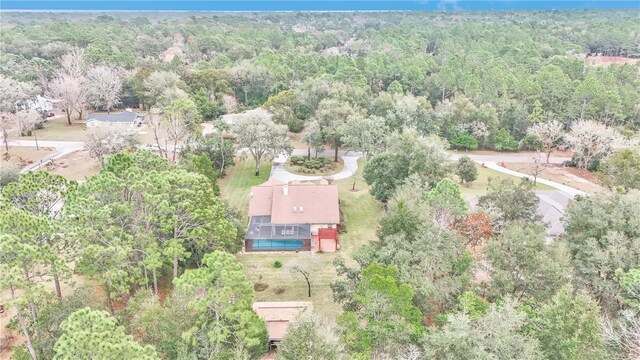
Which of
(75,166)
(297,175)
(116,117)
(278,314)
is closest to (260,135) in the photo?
(297,175)

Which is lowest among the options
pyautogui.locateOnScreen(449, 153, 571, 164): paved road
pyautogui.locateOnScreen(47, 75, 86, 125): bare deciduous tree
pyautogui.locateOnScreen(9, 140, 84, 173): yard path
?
pyautogui.locateOnScreen(449, 153, 571, 164): paved road

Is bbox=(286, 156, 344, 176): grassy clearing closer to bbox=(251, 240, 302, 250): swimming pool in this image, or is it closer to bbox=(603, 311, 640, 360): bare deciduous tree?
bbox=(251, 240, 302, 250): swimming pool

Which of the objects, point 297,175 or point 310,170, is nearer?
point 297,175

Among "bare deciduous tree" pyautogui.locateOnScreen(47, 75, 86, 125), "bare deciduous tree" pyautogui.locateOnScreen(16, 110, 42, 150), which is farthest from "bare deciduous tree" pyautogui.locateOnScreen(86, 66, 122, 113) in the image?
"bare deciduous tree" pyautogui.locateOnScreen(16, 110, 42, 150)

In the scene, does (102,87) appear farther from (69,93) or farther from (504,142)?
(504,142)

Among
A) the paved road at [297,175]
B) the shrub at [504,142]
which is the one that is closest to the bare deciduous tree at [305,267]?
the paved road at [297,175]

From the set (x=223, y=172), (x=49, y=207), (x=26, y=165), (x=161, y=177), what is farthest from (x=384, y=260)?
(x=26, y=165)

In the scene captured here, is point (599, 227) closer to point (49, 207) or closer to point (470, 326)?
point (470, 326)
